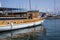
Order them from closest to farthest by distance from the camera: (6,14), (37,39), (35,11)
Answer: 1. (37,39)
2. (6,14)
3. (35,11)

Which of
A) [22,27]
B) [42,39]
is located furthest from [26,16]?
[42,39]

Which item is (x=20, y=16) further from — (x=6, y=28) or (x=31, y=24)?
(x=6, y=28)

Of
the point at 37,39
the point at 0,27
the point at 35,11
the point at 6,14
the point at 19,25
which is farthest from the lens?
the point at 35,11

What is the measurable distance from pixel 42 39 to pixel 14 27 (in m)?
10.7

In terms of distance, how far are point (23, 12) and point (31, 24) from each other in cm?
745

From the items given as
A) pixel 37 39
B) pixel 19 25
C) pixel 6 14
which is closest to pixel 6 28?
pixel 19 25

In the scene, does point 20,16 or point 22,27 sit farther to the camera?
point 20,16

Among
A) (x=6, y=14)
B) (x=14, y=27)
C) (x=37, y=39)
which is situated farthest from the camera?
(x=6, y=14)

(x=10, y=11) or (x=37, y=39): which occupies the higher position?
(x=10, y=11)

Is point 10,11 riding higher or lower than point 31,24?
higher

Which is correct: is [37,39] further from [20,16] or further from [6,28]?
[20,16]

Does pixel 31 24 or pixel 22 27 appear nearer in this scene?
pixel 22 27

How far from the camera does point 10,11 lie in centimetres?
4219

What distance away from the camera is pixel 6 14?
41.7 meters
